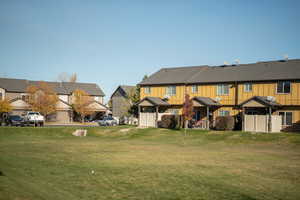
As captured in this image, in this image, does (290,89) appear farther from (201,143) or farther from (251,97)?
(201,143)

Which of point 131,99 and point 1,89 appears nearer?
point 131,99

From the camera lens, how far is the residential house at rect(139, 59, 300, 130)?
142 feet

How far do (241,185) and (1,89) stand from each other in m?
73.0

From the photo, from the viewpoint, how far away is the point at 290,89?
43.1 metres

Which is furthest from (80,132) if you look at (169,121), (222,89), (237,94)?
(237,94)

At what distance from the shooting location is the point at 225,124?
146 feet

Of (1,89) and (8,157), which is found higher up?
(1,89)

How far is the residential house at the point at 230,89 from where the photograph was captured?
43281 millimetres

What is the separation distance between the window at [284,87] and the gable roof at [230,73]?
63cm

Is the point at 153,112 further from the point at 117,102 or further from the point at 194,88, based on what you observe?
the point at 117,102

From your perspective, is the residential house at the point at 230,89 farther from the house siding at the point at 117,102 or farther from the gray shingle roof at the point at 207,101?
the house siding at the point at 117,102

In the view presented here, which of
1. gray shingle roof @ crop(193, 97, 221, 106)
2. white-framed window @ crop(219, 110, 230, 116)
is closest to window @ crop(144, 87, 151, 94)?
gray shingle roof @ crop(193, 97, 221, 106)

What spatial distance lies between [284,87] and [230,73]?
9031 mm

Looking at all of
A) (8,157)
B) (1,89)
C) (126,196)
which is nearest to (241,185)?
(126,196)
